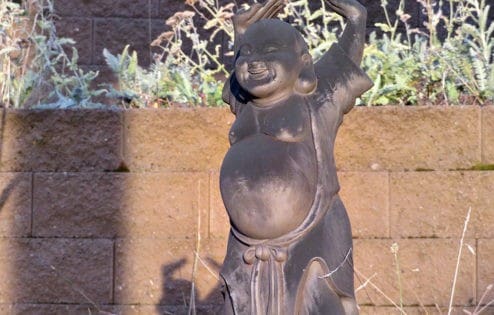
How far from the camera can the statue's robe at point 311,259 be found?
4164mm

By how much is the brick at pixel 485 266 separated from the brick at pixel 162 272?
1.25 m

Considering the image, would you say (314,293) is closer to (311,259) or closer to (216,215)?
(311,259)

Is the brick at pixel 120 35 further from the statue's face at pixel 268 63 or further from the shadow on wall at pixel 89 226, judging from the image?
the statue's face at pixel 268 63

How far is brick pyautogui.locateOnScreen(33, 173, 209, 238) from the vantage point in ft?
18.8

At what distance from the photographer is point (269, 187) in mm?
4117

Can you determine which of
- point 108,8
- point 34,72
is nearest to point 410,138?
point 34,72

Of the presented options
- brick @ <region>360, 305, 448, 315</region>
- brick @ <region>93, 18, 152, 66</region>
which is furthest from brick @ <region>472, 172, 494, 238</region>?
brick @ <region>93, 18, 152, 66</region>

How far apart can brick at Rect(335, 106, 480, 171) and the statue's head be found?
1.28 metres

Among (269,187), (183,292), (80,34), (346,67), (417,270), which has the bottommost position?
(183,292)

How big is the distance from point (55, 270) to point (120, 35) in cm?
320

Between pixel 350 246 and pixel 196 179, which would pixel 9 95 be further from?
pixel 350 246

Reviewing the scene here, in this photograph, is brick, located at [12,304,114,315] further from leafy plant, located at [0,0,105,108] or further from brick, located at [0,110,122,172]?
leafy plant, located at [0,0,105,108]

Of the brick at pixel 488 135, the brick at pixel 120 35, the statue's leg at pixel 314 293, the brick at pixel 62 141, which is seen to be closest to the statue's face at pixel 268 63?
the statue's leg at pixel 314 293

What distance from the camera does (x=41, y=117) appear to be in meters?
5.86
